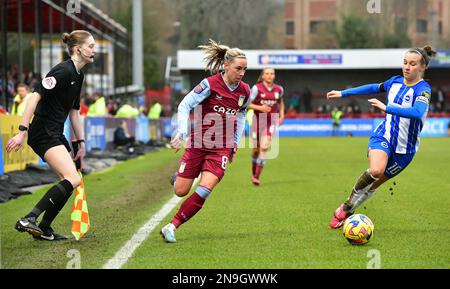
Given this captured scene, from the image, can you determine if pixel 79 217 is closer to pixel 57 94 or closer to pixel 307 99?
pixel 57 94

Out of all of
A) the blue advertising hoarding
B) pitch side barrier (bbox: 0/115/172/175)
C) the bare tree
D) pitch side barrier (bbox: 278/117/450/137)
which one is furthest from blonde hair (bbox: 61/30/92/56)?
pitch side barrier (bbox: 278/117/450/137)

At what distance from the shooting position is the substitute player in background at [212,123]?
8.52 metres

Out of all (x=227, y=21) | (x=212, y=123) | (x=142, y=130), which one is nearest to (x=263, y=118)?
(x=212, y=123)

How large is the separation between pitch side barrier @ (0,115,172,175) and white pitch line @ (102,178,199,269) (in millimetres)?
4897

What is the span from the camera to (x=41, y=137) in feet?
27.1

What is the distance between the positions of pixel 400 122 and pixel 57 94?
372cm

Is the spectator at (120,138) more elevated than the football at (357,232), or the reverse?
the football at (357,232)

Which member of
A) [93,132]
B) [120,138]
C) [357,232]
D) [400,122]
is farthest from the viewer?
[120,138]

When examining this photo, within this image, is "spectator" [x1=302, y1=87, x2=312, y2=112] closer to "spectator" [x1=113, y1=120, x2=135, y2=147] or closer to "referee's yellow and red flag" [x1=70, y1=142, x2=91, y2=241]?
"spectator" [x1=113, y1=120, x2=135, y2=147]

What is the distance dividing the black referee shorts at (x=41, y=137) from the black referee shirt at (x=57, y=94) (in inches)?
1.6

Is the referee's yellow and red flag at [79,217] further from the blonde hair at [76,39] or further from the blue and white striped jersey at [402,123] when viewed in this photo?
the blue and white striped jersey at [402,123]

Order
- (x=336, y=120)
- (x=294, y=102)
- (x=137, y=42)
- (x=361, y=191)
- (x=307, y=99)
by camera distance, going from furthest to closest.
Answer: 1. (x=307, y=99)
2. (x=294, y=102)
3. (x=336, y=120)
4. (x=137, y=42)
5. (x=361, y=191)

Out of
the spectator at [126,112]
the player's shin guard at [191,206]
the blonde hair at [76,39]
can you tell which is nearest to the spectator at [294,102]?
the spectator at [126,112]
